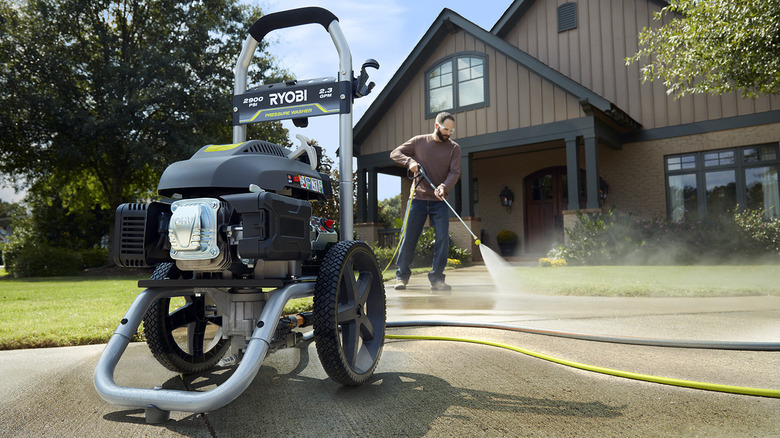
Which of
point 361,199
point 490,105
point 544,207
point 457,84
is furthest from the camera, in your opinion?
→ point 361,199

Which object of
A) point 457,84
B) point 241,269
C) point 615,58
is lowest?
point 241,269

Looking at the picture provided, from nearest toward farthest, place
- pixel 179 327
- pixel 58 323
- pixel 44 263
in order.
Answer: pixel 179 327 → pixel 58 323 → pixel 44 263

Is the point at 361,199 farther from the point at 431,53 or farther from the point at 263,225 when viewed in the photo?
the point at 263,225

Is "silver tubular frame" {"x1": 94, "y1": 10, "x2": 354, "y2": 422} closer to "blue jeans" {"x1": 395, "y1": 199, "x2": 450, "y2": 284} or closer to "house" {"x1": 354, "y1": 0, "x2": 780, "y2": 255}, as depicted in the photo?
"blue jeans" {"x1": 395, "y1": 199, "x2": 450, "y2": 284}

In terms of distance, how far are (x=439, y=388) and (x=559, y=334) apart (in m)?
1.20

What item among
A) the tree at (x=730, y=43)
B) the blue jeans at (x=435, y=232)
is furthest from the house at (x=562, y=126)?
the blue jeans at (x=435, y=232)

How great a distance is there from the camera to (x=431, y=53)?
535 inches

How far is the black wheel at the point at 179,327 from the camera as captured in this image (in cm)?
213

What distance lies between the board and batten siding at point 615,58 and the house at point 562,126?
0.03 metres

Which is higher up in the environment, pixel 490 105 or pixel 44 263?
pixel 490 105

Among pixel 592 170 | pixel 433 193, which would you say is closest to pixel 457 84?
pixel 592 170

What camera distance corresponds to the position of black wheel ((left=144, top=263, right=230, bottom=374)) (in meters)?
2.13

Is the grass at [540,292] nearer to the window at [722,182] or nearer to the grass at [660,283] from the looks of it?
the grass at [660,283]

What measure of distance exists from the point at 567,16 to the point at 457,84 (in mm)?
3433
